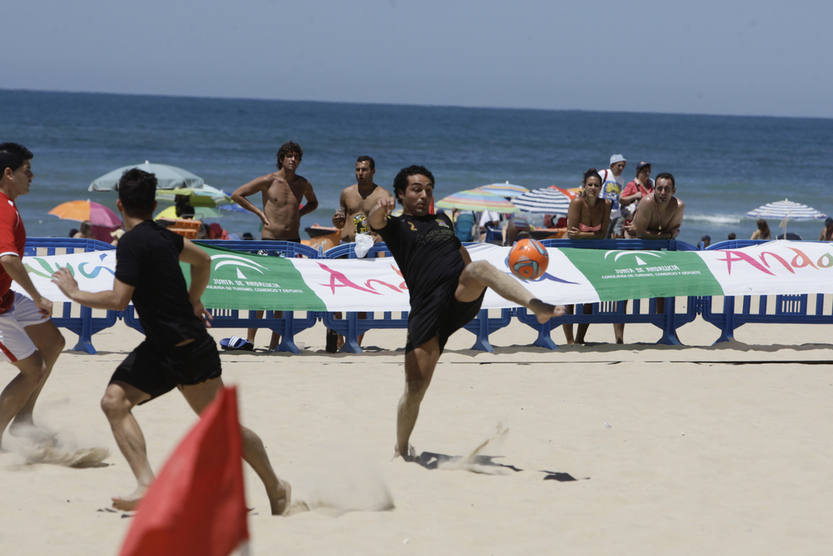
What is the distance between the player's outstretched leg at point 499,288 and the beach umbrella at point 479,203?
51.9 ft

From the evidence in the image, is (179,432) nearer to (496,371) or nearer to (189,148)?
(496,371)

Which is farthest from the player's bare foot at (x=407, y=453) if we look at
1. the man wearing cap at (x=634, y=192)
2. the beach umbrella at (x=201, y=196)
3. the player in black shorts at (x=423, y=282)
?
the beach umbrella at (x=201, y=196)

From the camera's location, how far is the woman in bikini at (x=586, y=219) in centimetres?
1020

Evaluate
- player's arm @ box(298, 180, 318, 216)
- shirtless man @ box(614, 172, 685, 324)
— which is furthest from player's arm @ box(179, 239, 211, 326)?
shirtless man @ box(614, 172, 685, 324)

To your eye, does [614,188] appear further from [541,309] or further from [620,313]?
[541,309]

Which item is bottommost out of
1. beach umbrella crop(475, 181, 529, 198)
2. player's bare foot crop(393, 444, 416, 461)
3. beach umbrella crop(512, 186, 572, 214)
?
player's bare foot crop(393, 444, 416, 461)

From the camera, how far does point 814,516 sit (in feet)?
16.6

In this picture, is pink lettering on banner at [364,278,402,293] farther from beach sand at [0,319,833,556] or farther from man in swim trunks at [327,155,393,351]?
beach sand at [0,319,833,556]

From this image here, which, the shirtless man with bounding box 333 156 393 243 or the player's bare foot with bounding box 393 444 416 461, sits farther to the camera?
the shirtless man with bounding box 333 156 393 243

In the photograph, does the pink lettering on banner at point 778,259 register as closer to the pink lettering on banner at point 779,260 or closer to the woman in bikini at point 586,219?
the pink lettering on banner at point 779,260

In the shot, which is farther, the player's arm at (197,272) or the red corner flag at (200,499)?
the player's arm at (197,272)

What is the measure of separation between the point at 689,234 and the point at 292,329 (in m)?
24.0

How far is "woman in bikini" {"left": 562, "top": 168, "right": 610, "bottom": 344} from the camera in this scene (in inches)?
402

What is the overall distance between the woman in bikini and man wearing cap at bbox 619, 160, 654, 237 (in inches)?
111
